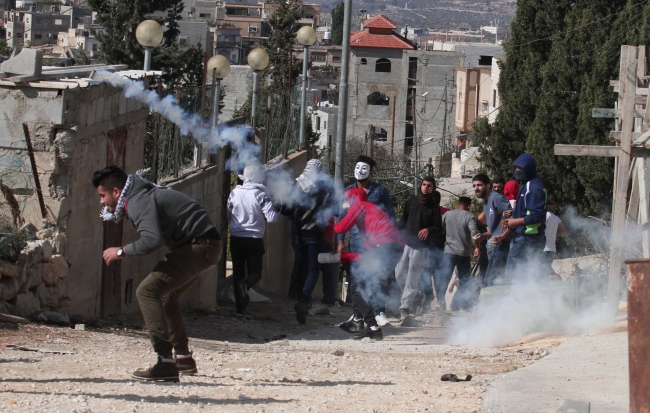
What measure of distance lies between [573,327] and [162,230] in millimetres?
4541

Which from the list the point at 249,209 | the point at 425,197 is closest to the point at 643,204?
the point at 425,197

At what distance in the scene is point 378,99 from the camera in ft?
242

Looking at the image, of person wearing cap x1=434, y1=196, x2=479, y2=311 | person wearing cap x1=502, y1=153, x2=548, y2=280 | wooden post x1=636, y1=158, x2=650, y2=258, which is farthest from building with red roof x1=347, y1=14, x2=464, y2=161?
wooden post x1=636, y1=158, x2=650, y2=258

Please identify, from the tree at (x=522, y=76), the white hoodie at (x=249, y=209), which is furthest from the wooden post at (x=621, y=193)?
the tree at (x=522, y=76)

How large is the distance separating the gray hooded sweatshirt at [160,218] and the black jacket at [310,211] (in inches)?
155

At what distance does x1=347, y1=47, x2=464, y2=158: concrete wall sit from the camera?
70875mm

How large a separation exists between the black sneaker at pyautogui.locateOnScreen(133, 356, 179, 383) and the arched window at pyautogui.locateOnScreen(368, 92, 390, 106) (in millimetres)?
66230

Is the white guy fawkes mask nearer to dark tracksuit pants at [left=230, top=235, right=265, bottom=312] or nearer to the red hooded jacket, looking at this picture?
the red hooded jacket

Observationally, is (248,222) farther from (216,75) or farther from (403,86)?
(403,86)

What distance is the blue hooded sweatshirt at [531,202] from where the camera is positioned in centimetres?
988

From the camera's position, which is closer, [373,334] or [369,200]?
[373,334]

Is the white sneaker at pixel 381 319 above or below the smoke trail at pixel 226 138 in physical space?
below

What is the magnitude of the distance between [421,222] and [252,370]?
4.24 metres

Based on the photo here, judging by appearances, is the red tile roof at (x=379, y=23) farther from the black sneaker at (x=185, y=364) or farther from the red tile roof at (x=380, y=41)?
the black sneaker at (x=185, y=364)
